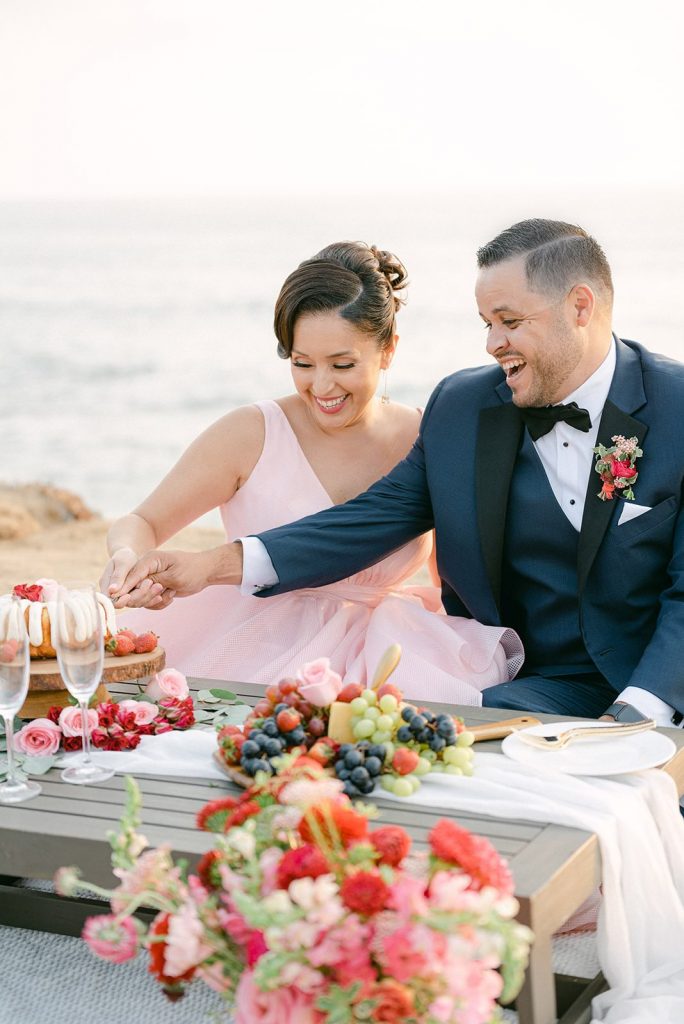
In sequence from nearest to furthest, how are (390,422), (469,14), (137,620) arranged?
(137,620) → (390,422) → (469,14)

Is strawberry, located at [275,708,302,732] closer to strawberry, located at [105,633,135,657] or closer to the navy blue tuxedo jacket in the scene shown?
strawberry, located at [105,633,135,657]

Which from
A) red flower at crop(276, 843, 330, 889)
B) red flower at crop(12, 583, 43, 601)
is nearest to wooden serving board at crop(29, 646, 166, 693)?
red flower at crop(12, 583, 43, 601)

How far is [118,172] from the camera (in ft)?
65.7

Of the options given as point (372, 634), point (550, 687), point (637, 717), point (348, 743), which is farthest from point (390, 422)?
point (348, 743)

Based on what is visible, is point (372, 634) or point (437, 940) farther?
point (372, 634)

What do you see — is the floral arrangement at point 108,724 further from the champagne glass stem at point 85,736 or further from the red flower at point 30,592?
the red flower at point 30,592

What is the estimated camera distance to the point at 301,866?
1.52m

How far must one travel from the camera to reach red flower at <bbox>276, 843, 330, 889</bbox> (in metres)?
1.52

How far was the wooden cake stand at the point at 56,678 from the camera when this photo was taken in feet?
8.25

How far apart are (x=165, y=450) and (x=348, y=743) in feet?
57.8

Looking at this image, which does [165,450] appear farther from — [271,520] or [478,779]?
[478,779]

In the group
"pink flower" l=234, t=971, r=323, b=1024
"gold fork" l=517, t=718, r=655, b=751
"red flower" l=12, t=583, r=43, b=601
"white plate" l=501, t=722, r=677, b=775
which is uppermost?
"red flower" l=12, t=583, r=43, b=601

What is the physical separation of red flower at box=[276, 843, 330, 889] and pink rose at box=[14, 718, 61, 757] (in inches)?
36.6

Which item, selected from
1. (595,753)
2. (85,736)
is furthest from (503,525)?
(85,736)
